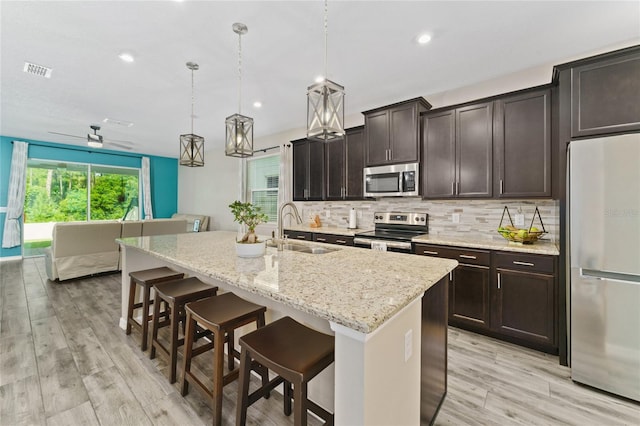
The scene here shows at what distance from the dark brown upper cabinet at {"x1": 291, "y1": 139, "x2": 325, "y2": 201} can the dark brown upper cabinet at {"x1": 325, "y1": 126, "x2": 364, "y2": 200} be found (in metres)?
0.14

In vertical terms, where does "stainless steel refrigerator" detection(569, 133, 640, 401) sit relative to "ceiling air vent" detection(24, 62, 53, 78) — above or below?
below

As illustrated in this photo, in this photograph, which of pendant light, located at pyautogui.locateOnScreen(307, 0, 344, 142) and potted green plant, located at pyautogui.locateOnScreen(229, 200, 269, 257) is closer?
pendant light, located at pyautogui.locateOnScreen(307, 0, 344, 142)

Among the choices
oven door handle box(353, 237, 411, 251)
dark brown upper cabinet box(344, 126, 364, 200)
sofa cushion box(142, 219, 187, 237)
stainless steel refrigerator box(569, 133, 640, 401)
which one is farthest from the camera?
sofa cushion box(142, 219, 187, 237)

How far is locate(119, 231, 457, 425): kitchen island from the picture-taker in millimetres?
932

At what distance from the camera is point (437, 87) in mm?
3223

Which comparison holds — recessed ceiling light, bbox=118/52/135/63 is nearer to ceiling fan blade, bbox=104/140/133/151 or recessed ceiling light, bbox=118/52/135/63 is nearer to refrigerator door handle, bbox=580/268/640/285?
refrigerator door handle, bbox=580/268/640/285

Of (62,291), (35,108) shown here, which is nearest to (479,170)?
(62,291)

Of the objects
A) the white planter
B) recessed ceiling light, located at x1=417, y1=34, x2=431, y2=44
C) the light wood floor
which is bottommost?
the light wood floor

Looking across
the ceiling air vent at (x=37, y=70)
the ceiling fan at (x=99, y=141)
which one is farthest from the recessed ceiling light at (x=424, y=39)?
the ceiling fan at (x=99, y=141)

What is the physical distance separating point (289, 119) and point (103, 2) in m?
2.84

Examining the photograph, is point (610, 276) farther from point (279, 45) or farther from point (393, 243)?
point (279, 45)

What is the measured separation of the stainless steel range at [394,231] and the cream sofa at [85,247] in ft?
13.2

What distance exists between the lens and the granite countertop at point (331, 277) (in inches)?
38.1

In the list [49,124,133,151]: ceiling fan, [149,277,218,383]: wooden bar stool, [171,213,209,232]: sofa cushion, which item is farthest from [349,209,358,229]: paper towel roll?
[49,124,133,151]: ceiling fan
